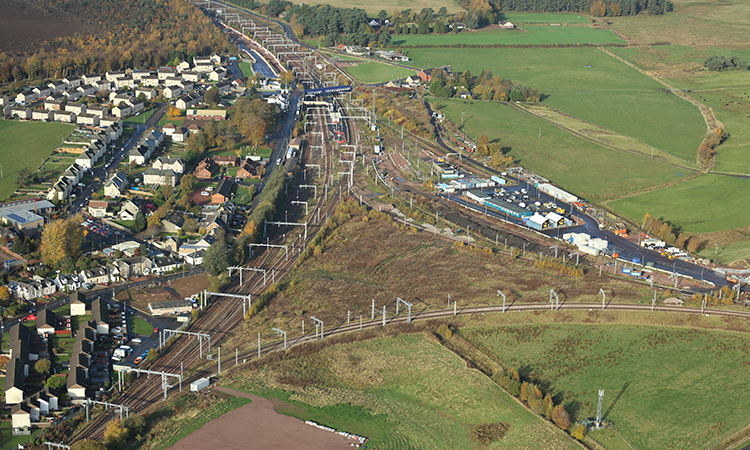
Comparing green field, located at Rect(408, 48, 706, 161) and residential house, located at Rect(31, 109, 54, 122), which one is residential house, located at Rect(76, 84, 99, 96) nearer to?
residential house, located at Rect(31, 109, 54, 122)

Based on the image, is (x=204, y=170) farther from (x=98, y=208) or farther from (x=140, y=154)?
(x=98, y=208)

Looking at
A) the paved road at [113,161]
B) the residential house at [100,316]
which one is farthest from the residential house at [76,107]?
the residential house at [100,316]

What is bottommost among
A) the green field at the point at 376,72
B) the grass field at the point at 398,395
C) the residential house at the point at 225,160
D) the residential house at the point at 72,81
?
the grass field at the point at 398,395

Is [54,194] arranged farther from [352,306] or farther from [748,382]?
[748,382]

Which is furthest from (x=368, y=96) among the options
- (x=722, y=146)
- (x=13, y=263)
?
(x=13, y=263)

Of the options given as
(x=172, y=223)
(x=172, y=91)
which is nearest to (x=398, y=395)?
(x=172, y=223)

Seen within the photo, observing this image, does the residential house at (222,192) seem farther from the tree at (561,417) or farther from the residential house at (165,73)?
the residential house at (165,73)
